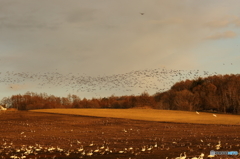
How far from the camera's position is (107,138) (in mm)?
30094

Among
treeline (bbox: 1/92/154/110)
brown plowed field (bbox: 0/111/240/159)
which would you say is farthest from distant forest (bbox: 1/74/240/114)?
brown plowed field (bbox: 0/111/240/159)

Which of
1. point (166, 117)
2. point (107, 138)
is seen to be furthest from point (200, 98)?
point (107, 138)

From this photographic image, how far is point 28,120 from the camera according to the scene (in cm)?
5212

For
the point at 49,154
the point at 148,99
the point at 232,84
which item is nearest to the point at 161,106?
the point at 148,99

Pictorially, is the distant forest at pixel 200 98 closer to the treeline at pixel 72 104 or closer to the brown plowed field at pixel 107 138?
the treeline at pixel 72 104

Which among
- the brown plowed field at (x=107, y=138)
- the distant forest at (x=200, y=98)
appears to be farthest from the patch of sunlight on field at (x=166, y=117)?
the distant forest at (x=200, y=98)

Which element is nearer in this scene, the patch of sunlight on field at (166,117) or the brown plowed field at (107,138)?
the brown plowed field at (107,138)

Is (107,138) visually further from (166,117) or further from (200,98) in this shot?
(200,98)

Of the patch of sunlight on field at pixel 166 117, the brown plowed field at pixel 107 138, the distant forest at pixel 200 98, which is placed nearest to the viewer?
the brown plowed field at pixel 107 138

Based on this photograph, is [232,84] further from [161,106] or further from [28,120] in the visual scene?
[28,120]

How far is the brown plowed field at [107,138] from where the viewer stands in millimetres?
19625

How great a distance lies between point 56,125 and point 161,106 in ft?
249

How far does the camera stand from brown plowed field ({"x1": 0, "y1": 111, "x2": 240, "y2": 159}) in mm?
19625

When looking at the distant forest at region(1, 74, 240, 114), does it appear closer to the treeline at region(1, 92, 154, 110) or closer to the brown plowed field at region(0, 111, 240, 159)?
the treeline at region(1, 92, 154, 110)
